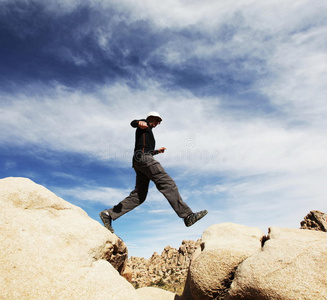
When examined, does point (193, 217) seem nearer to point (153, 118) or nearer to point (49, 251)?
point (153, 118)

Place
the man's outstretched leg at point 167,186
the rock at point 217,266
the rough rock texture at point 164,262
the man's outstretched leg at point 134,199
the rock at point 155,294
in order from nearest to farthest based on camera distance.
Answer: the rock at point 217,266 → the man's outstretched leg at point 167,186 → the man's outstretched leg at point 134,199 → the rock at point 155,294 → the rough rock texture at point 164,262

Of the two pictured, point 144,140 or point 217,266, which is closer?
point 217,266

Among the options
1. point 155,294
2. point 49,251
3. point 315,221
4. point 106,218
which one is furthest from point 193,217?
point 315,221

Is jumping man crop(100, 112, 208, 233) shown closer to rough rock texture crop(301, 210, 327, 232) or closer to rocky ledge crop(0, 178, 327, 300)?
rocky ledge crop(0, 178, 327, 300)

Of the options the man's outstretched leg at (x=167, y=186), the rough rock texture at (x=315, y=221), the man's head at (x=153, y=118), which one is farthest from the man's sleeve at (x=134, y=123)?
the rough rock texture at (x=315, y=221)

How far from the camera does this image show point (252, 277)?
5570 millimetres

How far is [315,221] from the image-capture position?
14297 mm

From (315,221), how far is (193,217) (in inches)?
397

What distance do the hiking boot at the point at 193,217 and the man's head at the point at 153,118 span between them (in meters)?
3.10

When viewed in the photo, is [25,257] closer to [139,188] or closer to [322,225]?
[139,188]

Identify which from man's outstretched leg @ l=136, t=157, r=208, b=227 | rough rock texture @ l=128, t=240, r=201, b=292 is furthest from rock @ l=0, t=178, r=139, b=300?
rough rock texture @ l=128, t=240, r=201, b=292

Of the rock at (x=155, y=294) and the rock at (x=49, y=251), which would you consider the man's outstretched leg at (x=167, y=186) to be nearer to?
the rock at (x=49, y=251)

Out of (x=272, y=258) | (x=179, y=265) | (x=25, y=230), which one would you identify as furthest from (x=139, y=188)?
(x=179, y=265)

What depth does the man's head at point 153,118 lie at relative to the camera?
8.58 meters
